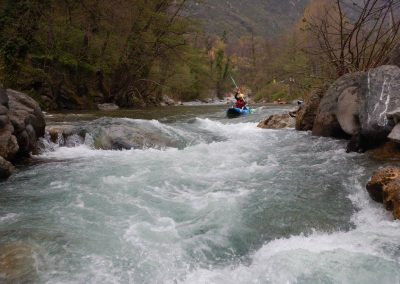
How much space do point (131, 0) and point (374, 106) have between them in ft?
50.4

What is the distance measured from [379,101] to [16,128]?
6534 millimetres

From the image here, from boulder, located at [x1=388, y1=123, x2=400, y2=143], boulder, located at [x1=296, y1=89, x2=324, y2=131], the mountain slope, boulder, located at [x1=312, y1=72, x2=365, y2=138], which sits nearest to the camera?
boulder, located at [x1=388, y1=123, x2=400, y2=143]

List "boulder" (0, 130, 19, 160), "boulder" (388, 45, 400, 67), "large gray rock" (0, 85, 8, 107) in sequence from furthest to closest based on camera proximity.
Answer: "boulder" (388, 45, 400, 67) → "large gray rock" (0, 85, 8, 107) → "boulder" (0, 130, 19, 160)

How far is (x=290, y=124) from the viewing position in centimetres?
1224

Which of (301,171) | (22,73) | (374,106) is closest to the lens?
(301,171)

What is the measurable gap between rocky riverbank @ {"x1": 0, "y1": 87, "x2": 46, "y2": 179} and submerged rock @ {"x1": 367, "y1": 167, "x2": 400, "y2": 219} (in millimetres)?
5277

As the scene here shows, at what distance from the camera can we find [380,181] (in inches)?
189

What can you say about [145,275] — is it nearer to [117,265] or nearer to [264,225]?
[117,265]

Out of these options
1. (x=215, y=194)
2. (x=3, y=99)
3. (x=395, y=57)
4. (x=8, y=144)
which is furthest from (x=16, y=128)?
(x=395, y=57)

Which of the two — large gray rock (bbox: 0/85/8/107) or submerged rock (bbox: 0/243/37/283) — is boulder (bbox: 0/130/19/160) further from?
submerged rock (bbox: 0/243/37/283)

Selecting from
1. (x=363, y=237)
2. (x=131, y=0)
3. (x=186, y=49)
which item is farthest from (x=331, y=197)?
(x=186, y=49)

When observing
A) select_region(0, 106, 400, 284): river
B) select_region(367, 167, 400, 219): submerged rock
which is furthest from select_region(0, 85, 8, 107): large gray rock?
select_region(367, 167, 400, 219): submerged rock

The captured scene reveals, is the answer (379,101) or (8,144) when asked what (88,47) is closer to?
(8,144)

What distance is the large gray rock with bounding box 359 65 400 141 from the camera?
22.4 feet
